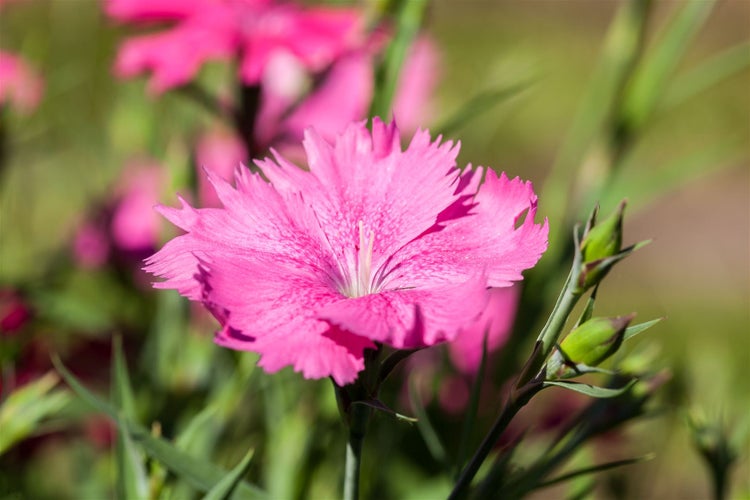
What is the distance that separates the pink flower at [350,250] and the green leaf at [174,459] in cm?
11

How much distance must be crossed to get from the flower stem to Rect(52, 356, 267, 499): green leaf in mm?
98

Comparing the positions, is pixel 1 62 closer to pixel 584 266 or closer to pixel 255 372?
pixel 255 372

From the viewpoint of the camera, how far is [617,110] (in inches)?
36.3

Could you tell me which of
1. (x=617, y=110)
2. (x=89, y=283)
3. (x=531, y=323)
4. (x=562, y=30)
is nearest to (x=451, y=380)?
(x=531, y=323)

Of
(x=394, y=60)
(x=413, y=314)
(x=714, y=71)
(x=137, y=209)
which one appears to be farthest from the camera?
(x=137, y=209)

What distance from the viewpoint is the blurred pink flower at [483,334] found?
1.00 m

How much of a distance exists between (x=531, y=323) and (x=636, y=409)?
299mm

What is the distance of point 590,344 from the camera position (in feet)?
1.30

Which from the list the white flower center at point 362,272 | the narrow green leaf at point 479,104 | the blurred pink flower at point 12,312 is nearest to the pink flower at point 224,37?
the narrow green leaf at point 479,104

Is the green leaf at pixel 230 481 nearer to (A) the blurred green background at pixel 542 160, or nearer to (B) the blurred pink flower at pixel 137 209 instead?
(A) the blurred green background at pixel 542 160

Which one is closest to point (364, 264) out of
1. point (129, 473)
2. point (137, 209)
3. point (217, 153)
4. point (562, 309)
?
point (562, 309)

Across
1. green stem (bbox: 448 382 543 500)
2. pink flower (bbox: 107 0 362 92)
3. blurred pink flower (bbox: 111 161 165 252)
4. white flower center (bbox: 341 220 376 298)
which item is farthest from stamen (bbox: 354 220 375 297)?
blurred pink flower (bbox: 111 161 165 252)

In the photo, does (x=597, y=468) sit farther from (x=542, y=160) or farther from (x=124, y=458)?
(x=542, y=160)

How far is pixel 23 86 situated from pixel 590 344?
2.56 ft
